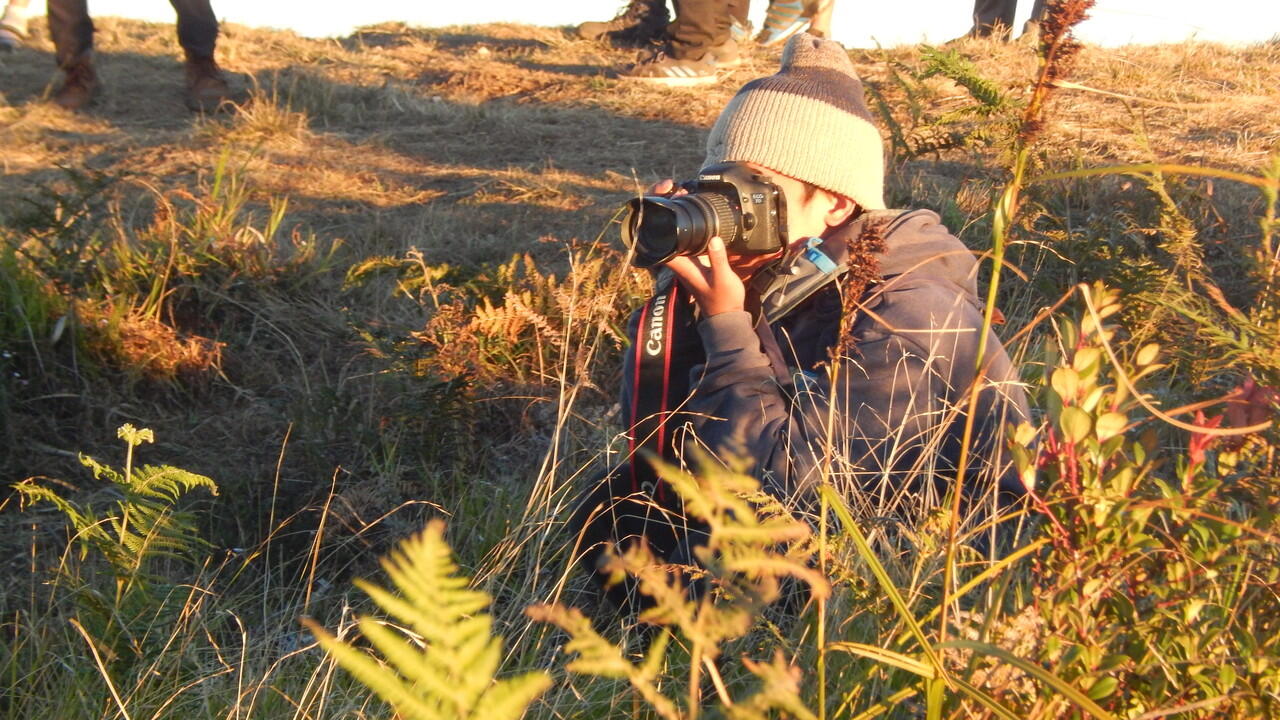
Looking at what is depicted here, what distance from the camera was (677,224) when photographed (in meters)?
1.91

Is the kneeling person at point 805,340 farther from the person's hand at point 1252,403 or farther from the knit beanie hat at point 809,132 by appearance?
the person's hand at point 1252,403

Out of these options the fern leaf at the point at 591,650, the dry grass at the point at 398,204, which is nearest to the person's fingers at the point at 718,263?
the dry grass at the point at 398,204

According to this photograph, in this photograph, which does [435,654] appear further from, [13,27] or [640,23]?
[13,27]

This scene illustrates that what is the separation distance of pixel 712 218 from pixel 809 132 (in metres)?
0.37

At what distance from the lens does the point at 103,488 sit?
266 centimetres

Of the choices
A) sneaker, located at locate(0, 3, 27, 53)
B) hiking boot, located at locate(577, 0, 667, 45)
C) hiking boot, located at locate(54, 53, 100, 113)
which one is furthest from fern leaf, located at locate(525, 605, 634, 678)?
sneaker, located at locate(0, 3, 27, 53)

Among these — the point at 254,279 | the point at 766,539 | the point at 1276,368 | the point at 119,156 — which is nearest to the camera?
the point at 766,539

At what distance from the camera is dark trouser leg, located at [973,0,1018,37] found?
6973 millimetres

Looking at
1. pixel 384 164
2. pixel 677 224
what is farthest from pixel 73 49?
pixel 677 224

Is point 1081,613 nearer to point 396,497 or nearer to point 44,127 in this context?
point 396,497

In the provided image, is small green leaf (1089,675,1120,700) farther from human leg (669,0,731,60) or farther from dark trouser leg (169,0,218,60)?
dark trouser leg (169,0,218,60)

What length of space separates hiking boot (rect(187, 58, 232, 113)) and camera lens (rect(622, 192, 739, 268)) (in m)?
4.49

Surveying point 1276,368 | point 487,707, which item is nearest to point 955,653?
point 1276,368

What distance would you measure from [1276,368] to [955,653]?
482mm
